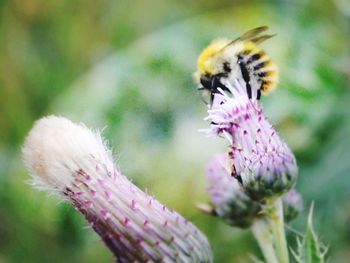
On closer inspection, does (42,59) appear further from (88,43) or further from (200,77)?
(200,77)

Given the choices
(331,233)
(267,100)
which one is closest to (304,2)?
(267,100)

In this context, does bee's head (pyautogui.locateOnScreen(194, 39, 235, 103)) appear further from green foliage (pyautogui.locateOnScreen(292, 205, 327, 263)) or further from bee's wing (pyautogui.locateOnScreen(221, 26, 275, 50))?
green foliage (pyautogui.locateOnScreen(292, 205, 327, 263))

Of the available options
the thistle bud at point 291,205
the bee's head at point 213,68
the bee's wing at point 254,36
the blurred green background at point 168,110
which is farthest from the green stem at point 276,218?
the blurred green background at point 168,110

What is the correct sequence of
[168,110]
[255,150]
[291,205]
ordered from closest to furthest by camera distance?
1. [255,150]
2. [291,205]
3. [168,110]

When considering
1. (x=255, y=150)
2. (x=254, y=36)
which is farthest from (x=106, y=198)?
(x=254, y=36)

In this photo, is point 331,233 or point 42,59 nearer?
point 331,233

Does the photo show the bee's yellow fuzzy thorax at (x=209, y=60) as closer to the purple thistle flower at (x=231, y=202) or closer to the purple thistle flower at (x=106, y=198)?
the purple thistle flower at (x=231, y=202)

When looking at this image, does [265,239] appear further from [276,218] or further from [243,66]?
[243,66]
